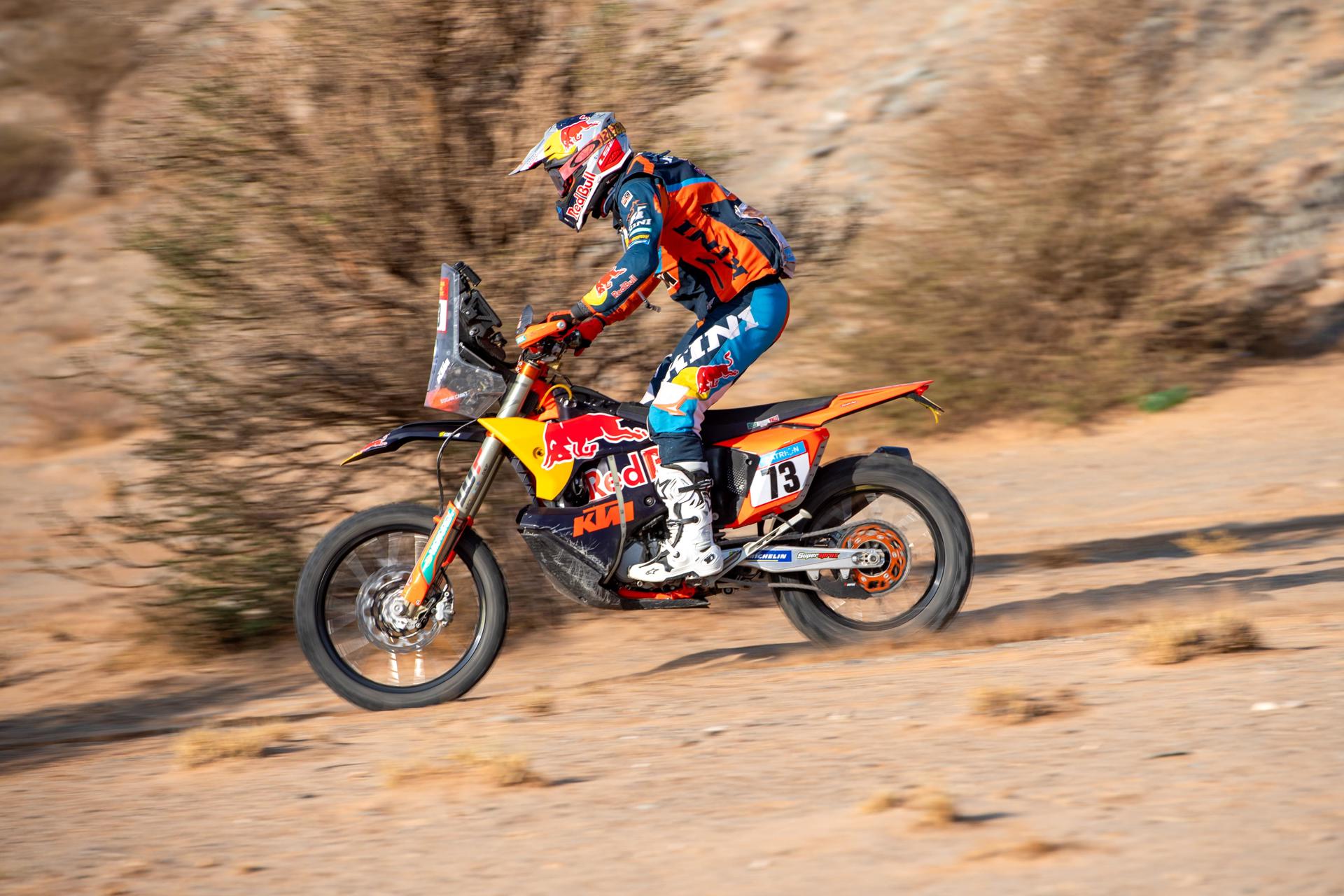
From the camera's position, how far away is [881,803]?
380cm

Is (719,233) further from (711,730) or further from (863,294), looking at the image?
(863,294)

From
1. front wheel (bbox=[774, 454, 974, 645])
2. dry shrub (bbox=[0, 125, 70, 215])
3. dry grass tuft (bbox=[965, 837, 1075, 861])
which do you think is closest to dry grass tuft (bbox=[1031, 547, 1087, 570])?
front wheel (bbox=[774, 454, 974, 645])

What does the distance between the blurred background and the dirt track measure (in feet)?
0.09

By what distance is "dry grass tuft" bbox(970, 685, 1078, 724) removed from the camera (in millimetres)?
4621

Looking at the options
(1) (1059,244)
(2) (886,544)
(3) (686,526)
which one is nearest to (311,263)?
(3) (686,526)

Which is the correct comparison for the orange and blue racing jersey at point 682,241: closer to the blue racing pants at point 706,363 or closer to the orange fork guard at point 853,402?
the blue racing pants at point 706,363

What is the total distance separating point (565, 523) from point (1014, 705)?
1957 millimetres

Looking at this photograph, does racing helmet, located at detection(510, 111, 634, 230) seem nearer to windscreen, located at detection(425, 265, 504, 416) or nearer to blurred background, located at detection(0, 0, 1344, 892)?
windscreen, located at detection(425, 265, 504, 416)

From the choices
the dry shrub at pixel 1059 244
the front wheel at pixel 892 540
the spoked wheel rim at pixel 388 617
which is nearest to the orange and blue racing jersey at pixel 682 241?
the front wheel at pixel 892 540

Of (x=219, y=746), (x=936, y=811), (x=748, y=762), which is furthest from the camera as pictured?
(x=219, y=746)

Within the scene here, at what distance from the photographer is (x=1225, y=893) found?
3.04 meters

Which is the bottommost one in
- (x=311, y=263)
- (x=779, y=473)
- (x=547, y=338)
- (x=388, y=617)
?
(x=388, y=617)

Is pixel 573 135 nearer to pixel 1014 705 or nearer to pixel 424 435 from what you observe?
pixel 424 435

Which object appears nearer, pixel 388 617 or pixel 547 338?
pixel 547 338
